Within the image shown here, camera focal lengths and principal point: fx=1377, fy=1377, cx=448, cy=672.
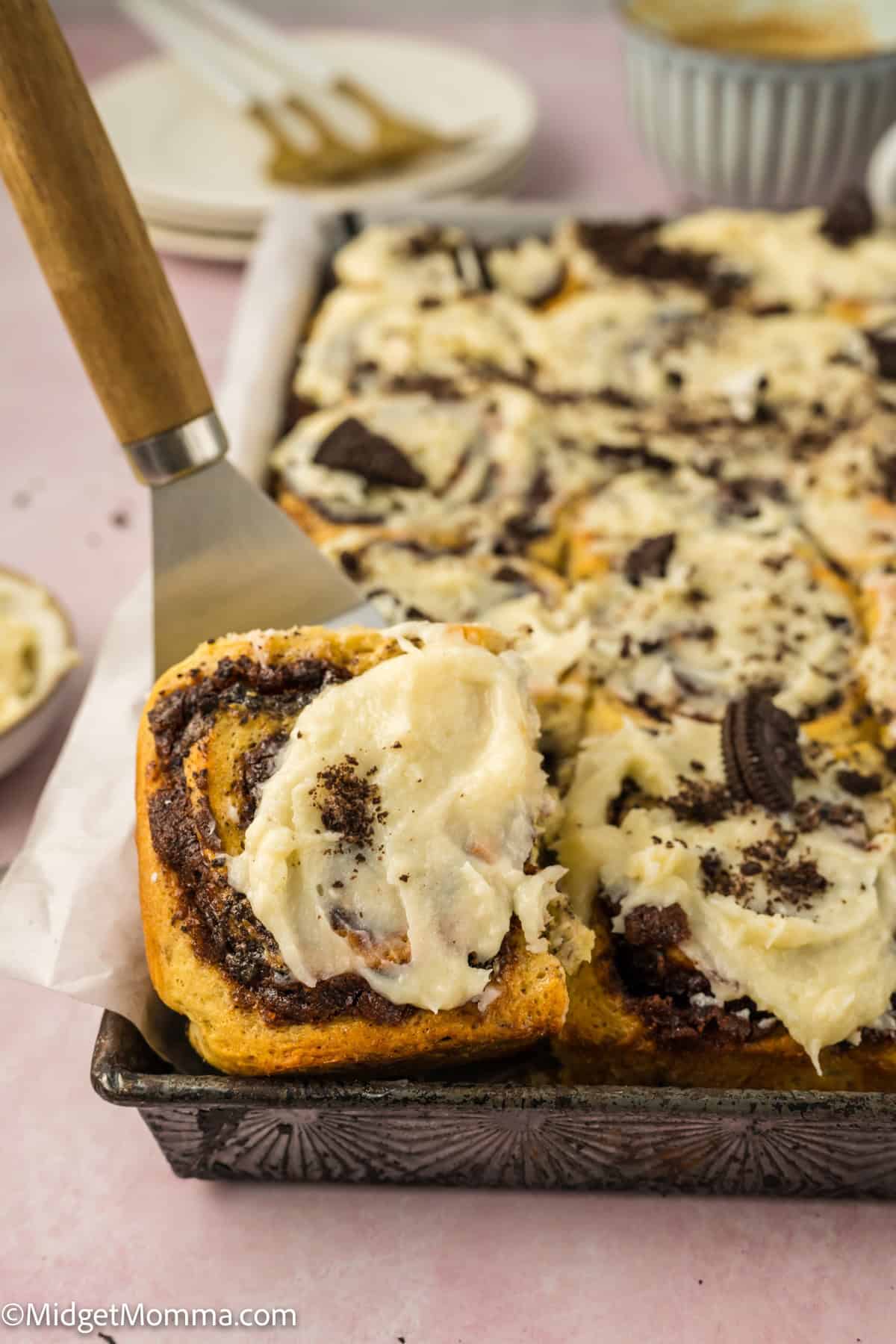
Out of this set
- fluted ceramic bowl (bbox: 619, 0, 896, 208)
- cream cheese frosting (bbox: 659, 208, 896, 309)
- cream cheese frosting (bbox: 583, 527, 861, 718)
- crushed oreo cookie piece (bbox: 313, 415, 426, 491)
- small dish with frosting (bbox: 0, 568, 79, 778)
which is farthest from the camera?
fluted ceramic bowl (bbox: 619, 0, 896, 208)

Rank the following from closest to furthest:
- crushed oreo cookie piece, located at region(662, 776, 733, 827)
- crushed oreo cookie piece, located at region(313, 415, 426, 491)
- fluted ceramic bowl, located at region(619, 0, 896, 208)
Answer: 1. crushed oreo cookie piece, located at region(662, 776, 733, 827)
2. crushed oreo cookie piece, located at region(313, 415, 426, 491)
3. fluted ceramic bowl, located at region(619, 0, 896, 208)

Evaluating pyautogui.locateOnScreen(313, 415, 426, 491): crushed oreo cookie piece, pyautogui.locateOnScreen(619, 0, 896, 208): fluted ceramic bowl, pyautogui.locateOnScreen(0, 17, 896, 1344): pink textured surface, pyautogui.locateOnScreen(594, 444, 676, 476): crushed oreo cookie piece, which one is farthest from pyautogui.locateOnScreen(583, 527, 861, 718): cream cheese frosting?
pyautogui.locateOnScreen(619, 0, 896, 208): fluted ceramic bowl

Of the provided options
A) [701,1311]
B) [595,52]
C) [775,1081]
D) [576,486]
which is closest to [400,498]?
[576,486]

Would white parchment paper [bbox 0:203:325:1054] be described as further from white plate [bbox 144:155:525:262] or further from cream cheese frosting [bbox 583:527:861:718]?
white plate [bbox 144:155:525:262]

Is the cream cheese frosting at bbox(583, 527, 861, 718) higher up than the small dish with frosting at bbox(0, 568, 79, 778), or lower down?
lower down

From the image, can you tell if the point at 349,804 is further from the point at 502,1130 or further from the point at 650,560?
the point at 650,560

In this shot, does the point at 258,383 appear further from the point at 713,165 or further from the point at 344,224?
the point at 713,165
